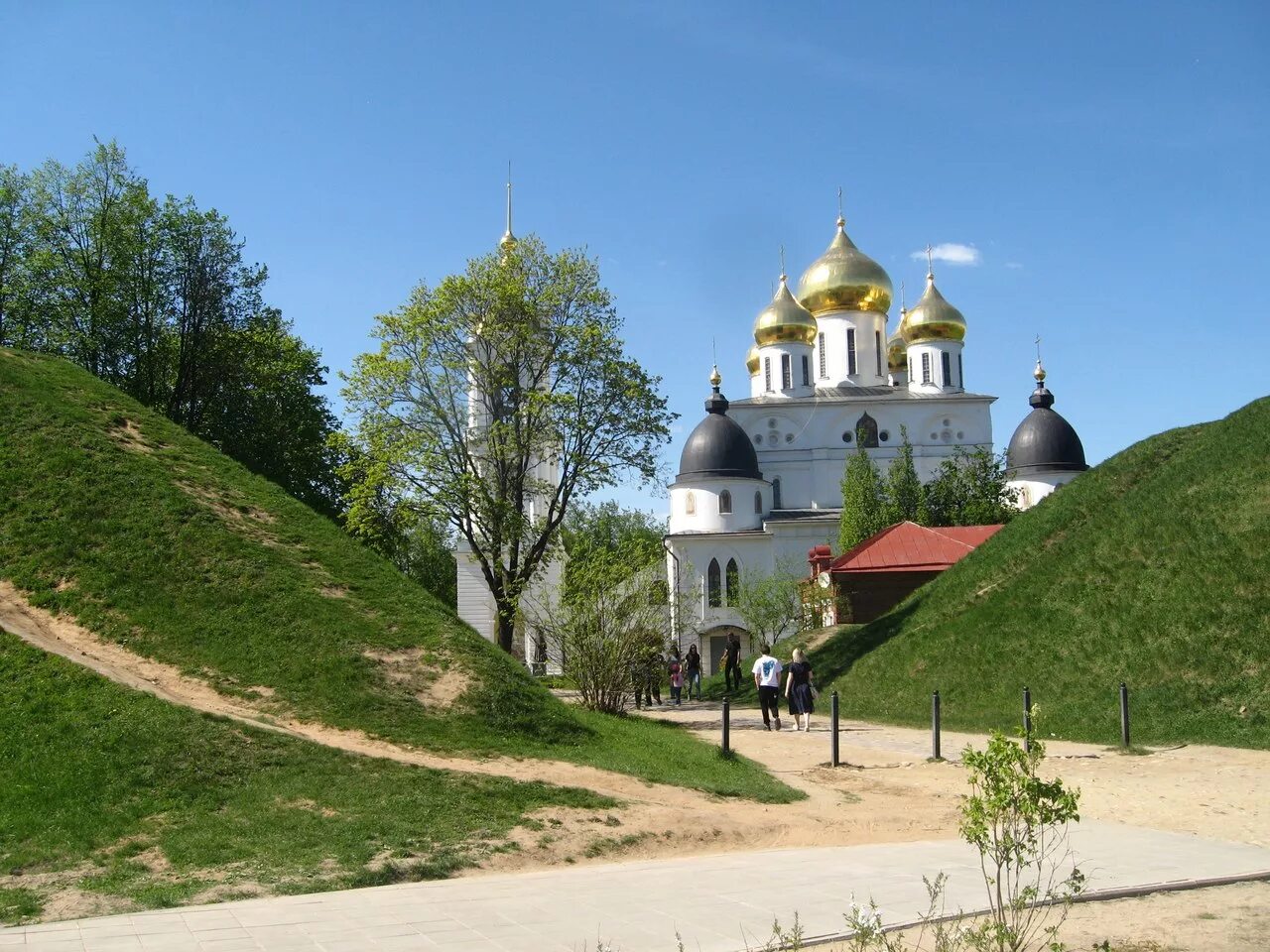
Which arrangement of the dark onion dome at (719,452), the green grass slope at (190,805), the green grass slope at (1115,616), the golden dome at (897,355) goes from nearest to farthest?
the green grass slope at (190,805) → the green grass slope at (1115,616) → the dark onion dome at (719,452) → the golden dome at (897,355)

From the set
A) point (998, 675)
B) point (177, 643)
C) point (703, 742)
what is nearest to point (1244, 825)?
point (703, 742)

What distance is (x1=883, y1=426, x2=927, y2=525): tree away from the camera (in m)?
49.8

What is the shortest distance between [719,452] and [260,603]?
39.6m

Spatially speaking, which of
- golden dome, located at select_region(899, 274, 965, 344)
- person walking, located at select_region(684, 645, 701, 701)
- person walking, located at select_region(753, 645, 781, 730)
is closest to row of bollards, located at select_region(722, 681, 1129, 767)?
person walking, located at select_region(753, 645, 781, 730)

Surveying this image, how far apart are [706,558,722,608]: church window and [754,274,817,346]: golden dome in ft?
44.2

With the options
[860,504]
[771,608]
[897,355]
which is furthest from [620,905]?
[897,355]

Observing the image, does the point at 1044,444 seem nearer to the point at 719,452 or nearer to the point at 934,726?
the point at 719,452

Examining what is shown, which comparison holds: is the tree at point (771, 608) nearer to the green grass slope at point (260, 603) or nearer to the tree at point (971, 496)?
the tree at point (971, 496)

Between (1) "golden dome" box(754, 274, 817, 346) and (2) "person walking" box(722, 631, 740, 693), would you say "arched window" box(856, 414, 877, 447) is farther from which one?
(2) "person walking" box(722, 631, 740, 693)

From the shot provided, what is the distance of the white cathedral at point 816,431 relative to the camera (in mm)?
52406

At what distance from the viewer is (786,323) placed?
192 feet

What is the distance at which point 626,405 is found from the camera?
27312 mm

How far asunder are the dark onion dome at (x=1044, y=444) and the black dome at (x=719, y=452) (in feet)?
43.0

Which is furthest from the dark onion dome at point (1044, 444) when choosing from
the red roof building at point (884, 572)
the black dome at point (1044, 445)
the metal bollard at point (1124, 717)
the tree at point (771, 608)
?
the metal bollard at point (1124, 717)
